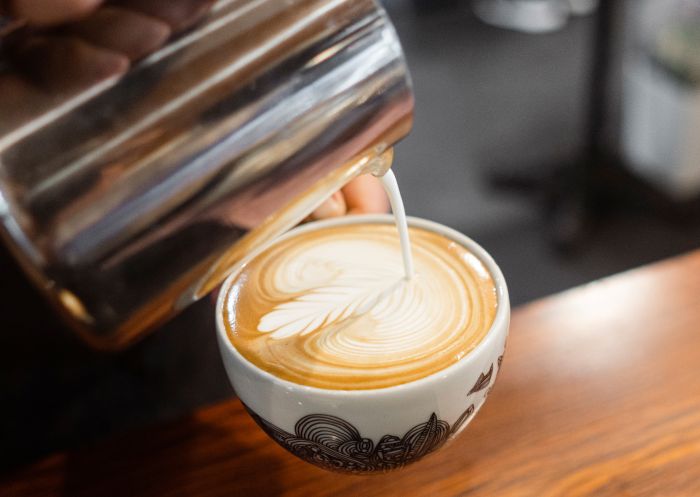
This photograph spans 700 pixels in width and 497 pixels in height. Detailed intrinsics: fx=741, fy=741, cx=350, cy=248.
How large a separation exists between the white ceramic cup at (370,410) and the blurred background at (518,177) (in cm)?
55

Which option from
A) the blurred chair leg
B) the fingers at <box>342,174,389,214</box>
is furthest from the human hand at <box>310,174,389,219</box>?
the blurred chair leg

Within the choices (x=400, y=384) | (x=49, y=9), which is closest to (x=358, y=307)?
(x=400, y=384)

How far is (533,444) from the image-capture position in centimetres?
67

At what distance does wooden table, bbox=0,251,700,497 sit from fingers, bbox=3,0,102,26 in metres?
0.41

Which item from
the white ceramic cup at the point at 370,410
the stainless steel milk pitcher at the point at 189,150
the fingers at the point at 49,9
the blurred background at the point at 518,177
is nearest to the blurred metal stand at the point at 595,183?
the blurred background at the point at 518,177

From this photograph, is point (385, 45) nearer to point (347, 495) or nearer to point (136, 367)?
point (347, 495)

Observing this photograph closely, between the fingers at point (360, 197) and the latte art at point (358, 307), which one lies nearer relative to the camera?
the latte art at point (358, 307)

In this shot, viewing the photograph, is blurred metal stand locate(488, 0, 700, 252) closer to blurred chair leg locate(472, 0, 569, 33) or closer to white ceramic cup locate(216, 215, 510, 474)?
blurred chair leg locate(472, 0, 569, 33)

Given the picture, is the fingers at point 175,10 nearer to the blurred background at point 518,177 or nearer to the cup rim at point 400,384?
the cup rim at point 400,384

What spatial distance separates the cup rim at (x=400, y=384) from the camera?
54cm

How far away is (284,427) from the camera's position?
0.58m

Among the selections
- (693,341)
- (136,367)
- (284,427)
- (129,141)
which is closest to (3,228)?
(129,141)

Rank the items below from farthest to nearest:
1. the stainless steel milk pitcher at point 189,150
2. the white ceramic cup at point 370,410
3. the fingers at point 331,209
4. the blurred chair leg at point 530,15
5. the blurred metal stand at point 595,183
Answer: the blurred chair leg at point 530,15, the blurred metal stand at point 595,183, the fingers at point 331,209, the white ceramic cup at point 370,410, the stainless steel milk pitcher at point 189,150

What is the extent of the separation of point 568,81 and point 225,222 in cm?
254
